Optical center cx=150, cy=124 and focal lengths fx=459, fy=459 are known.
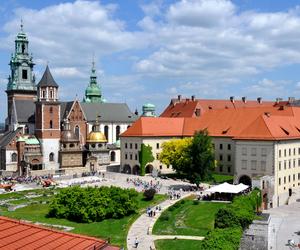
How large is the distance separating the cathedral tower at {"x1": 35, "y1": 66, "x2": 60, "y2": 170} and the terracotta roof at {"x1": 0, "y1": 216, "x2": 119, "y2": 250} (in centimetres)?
7033

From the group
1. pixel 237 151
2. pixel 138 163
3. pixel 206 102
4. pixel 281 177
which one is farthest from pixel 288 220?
pixel 206 102

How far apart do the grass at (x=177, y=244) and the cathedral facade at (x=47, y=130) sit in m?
44.0

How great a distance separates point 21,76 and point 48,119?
2088cm

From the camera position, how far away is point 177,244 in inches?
1458

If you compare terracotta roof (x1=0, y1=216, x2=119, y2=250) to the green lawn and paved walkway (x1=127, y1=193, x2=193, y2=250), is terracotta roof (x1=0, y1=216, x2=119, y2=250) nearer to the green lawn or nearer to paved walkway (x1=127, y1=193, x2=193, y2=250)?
paved walkway (x1=127, y1=193, x2=193, y2=250)

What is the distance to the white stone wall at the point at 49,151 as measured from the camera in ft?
269

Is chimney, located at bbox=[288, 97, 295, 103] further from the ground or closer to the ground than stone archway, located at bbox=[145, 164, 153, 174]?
further from the ground

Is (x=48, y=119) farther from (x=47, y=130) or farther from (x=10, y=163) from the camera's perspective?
(x=10, y=163)

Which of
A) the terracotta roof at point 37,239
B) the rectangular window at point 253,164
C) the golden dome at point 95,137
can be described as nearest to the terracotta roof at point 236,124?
the rectangular window at point 253,164

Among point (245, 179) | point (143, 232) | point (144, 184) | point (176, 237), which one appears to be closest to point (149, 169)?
point (144, 184)

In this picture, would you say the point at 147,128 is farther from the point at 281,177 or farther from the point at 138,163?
the point at 281,177

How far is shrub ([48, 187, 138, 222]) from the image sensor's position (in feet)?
149

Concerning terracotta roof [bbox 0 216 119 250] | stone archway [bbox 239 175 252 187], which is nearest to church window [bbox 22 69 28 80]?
stone archway [bbox 239 175 252 187]

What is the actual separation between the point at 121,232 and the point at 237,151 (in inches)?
981
